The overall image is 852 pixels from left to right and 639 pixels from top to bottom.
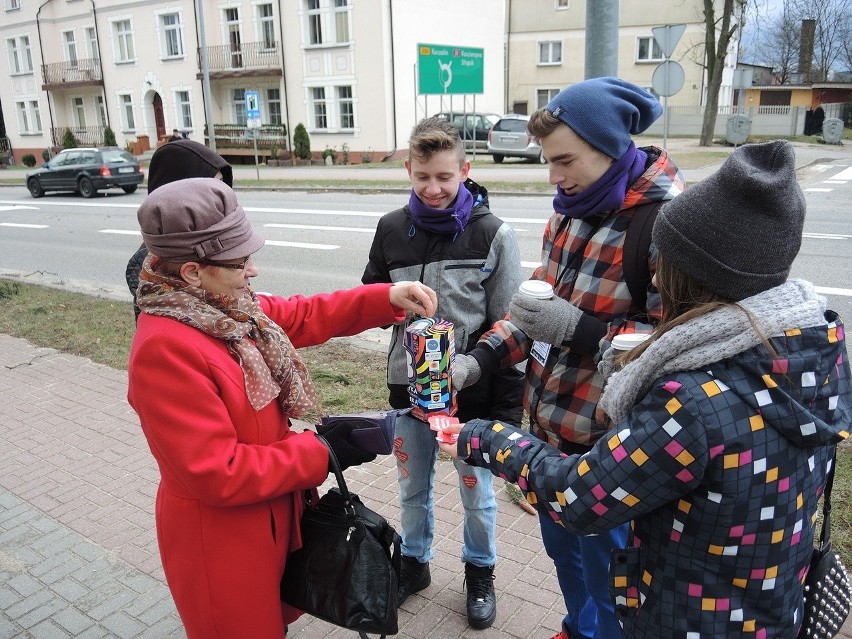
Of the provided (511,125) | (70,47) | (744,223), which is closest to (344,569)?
(744,223)

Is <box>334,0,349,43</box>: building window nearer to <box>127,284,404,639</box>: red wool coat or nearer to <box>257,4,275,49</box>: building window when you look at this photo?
<box>257,4,275,49</box>: building window

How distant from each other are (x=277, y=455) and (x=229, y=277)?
0.52 metres

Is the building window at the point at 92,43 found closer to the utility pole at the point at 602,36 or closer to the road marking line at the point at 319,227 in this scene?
the road marking line at the point at 319,227

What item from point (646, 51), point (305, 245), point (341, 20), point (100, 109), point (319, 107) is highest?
point (341, 20)

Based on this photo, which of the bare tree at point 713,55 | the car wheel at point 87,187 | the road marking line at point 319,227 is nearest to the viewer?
the road marking line at point 319,227

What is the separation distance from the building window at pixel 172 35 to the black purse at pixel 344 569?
1355 inches

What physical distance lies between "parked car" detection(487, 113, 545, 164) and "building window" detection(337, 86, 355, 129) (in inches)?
278

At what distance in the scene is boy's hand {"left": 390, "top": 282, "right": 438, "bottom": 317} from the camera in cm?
254

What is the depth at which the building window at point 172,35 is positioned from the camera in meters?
32.2

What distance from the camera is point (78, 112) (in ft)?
126

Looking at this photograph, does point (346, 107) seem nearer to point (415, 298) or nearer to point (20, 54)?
point (20, 54)

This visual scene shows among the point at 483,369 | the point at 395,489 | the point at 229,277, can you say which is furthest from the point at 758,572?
the point at 395,489

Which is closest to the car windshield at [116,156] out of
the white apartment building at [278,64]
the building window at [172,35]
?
the white apartment building at [278,64]

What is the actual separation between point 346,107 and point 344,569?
2900cm
